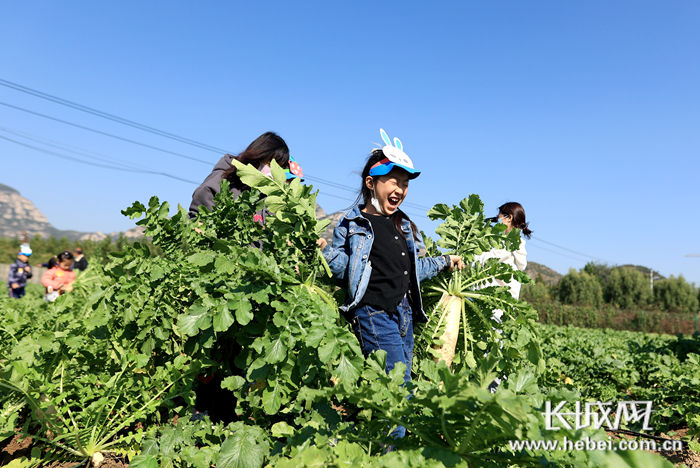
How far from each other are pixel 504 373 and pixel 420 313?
615 millimetres

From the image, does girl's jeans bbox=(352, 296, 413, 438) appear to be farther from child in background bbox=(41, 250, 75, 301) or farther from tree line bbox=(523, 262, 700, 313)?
tree line bbox=(523, 262, 700, 313)

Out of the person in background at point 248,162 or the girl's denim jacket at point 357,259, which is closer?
the girl's denim jacket at point 357,259

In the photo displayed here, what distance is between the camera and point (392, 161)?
2.61 metres

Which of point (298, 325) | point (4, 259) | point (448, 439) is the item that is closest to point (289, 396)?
point (298, 325)

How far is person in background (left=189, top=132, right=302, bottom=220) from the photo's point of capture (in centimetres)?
301

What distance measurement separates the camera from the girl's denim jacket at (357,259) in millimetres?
2400

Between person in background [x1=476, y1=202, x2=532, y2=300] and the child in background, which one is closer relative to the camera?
person in background [x1=476, y1=202, x2=532, y2=300]

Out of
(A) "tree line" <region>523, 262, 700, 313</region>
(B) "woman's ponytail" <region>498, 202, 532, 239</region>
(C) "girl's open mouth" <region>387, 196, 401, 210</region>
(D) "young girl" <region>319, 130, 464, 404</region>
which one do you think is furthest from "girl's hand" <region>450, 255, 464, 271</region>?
(A) "tree line" <region>523, 262, 700, 313</region>

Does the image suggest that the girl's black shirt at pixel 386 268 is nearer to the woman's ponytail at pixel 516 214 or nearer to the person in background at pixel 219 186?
the person in background at pixel 219 186

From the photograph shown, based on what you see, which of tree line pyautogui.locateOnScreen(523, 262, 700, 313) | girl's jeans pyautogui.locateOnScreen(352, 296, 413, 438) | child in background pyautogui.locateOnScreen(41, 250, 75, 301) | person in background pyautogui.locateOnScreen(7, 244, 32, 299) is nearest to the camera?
girl's jeans pyautogui.locateOnScreen(352, 296, 413, 438)

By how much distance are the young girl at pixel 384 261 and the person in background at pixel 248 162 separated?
0.64 meters

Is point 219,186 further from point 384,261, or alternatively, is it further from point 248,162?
point 384,261

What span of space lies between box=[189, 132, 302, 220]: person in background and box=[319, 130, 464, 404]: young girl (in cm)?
64

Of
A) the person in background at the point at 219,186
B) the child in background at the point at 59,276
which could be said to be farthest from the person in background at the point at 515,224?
the child in background at the point at 59,276
